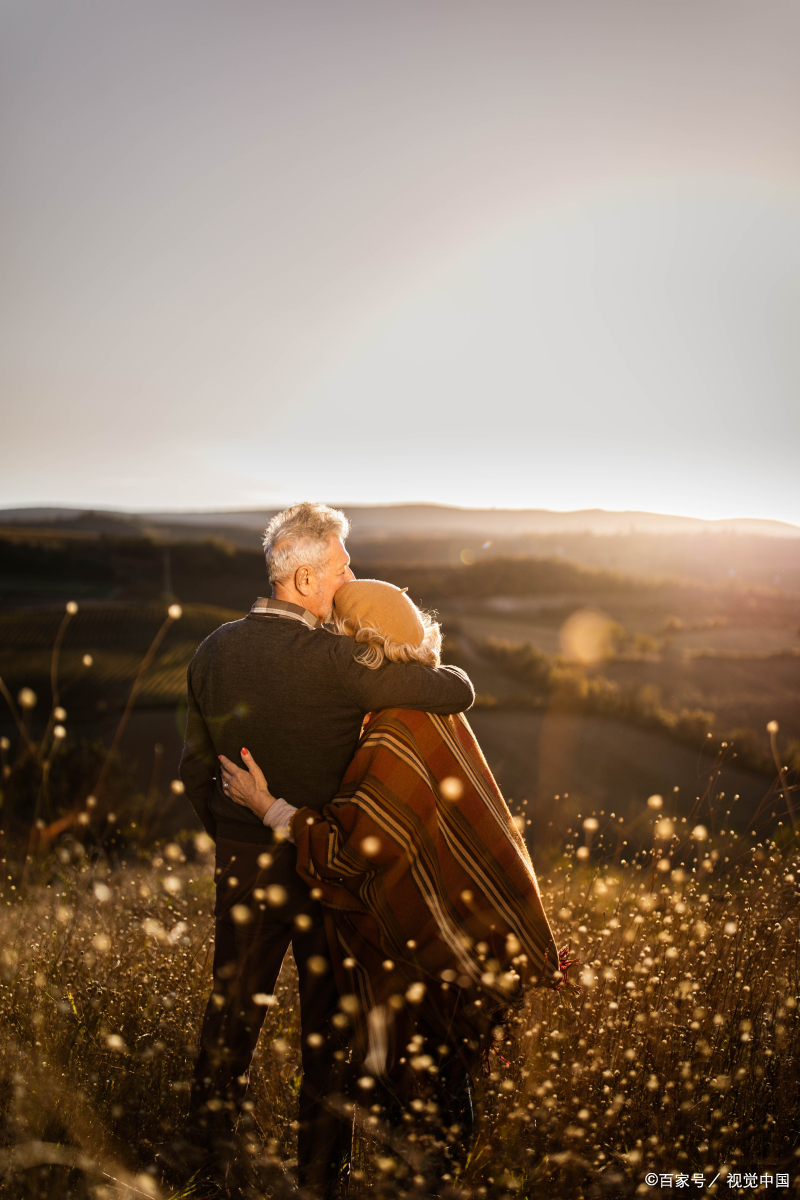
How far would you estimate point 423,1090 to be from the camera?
1873mm

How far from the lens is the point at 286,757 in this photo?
6.40ft

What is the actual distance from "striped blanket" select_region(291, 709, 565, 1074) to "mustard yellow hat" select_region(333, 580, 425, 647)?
0.24 m

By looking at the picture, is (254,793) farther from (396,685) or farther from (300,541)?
(300,541)

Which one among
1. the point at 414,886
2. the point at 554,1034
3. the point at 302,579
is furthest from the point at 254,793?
the point at 554,1034

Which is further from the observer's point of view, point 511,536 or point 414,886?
point 511,536

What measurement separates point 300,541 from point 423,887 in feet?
3.74

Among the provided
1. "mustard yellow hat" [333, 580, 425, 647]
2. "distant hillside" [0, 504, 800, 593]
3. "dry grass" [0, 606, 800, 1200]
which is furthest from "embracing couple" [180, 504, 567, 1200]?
"distant hillside" [0, 504, 800, 593]

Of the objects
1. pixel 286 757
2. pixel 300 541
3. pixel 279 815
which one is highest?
pixel 300 541

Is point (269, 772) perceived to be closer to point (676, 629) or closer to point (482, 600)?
point (676, 629)

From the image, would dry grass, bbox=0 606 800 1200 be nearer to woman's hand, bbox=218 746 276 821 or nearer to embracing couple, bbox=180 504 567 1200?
embracing couple, bbox=180 504 567 1200

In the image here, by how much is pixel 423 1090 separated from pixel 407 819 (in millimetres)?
833

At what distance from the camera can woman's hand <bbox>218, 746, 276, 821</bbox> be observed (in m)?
1.91

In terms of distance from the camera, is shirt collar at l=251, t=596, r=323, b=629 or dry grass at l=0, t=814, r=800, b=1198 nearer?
dry grass at l=0, t=814, r=800, b=1198

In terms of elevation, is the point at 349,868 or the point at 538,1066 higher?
the point at 349,868
